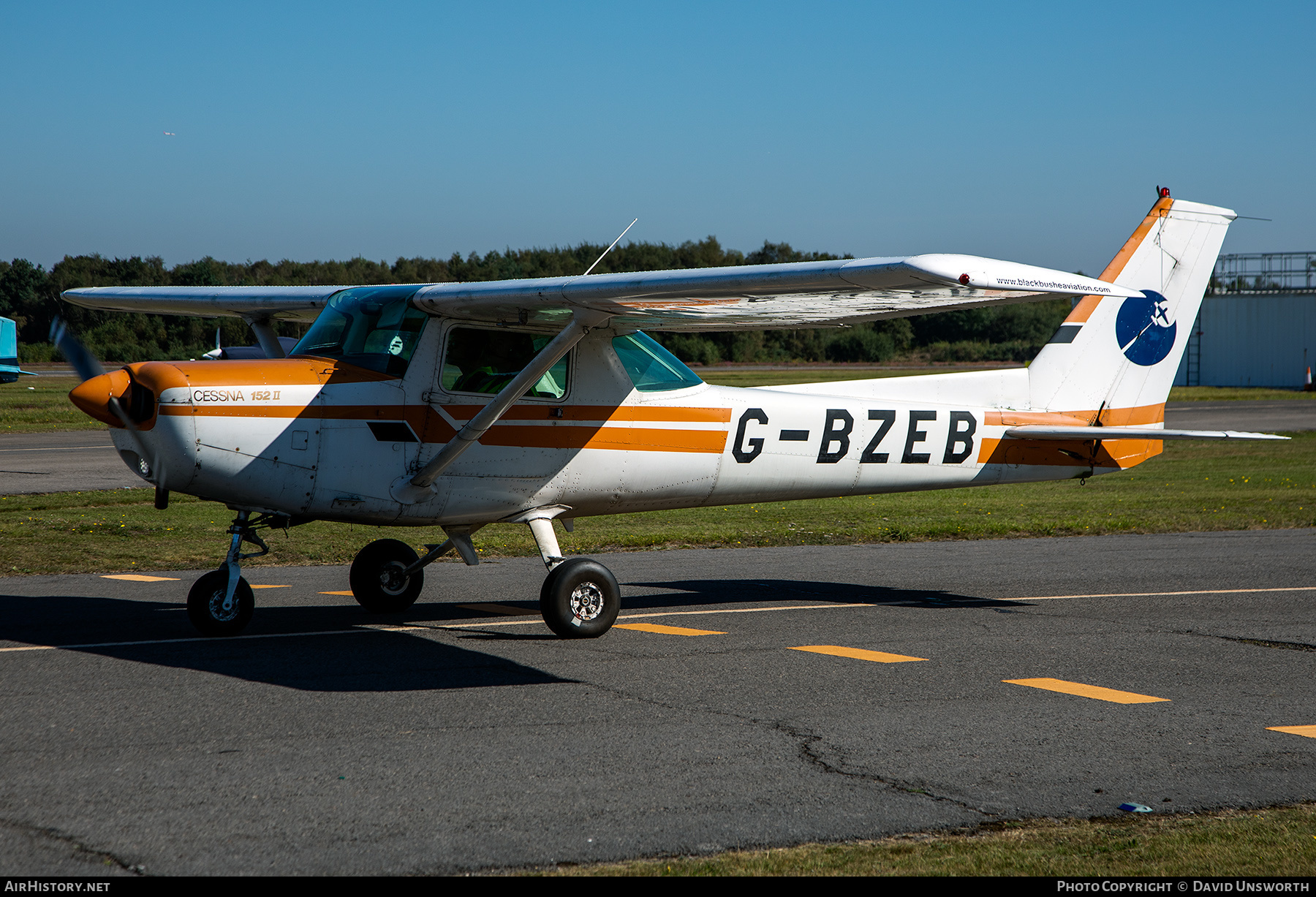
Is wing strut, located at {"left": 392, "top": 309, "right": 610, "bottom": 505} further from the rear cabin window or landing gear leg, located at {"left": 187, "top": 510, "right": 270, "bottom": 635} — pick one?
landing gear leg, located at {"left": 187, "top": 510, "right": 270, "bottom": 635}

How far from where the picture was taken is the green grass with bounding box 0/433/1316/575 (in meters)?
12.5

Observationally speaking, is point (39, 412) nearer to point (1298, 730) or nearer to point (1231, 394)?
point (1298, 730)

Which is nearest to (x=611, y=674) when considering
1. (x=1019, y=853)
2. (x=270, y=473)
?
(x=270, y=473)

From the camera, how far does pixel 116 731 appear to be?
221 inches

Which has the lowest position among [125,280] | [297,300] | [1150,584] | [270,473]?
[1150,584]

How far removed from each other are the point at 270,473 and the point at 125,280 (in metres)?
56.4

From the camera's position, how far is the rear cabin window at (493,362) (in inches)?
324

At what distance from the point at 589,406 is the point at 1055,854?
5.33 meters

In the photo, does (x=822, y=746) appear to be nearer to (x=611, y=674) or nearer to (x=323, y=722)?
(x=611, y=674)

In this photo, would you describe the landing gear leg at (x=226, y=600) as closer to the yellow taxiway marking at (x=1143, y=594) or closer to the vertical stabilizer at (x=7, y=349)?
the yellow taxiway marking at (x=1143, y=594)

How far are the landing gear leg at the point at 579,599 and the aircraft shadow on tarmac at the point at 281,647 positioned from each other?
707 millimetres

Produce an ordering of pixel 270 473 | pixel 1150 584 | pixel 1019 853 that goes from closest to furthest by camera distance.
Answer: pixel 1019 853
pixel 270 473
pixel 1150 584

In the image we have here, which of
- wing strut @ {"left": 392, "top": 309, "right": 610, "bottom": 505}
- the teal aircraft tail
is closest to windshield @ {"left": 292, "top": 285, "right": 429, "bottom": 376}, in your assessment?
wing strut @ {"left": 392, "top": 309, "right": 610, "bottom": 505}

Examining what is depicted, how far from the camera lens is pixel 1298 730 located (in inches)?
230
